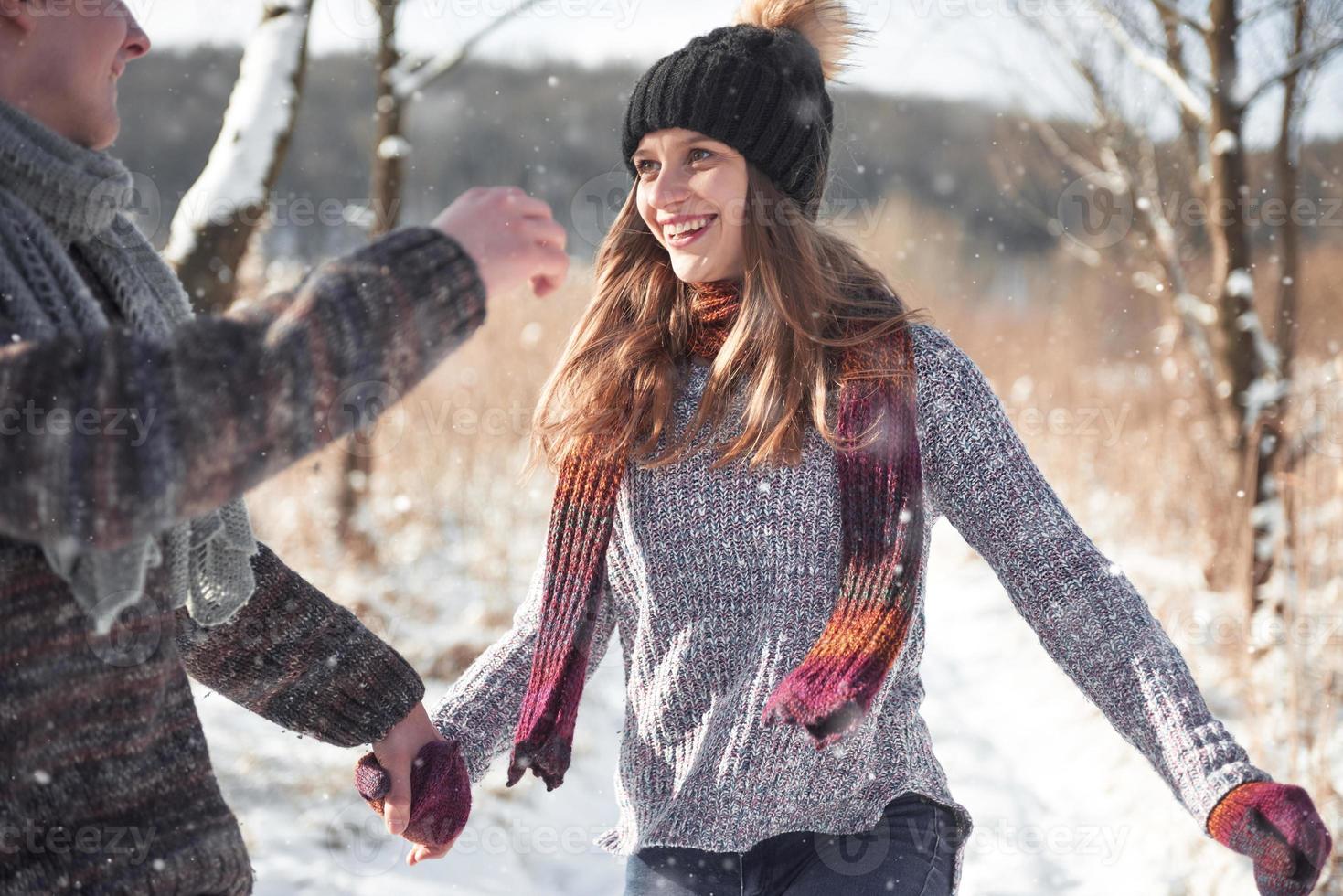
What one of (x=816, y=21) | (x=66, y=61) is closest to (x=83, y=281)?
(x=66, y=61)

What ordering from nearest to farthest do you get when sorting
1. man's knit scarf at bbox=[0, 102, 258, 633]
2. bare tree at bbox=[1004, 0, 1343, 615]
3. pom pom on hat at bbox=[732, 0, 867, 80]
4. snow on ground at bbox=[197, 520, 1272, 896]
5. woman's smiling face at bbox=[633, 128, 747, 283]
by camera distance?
1. man's knit scarf at bbox=[0, 102, 258, 633]
2. woman's smiling face at bbox=[633, 128, 747, 283]
3. pom pom on hat at bbox=[732, 0, 867, 80]
4. snow on ground at bbox=[197, 520, 1272, 896]
5. bare tree at bbox=[1004, 0, 1343, 615]

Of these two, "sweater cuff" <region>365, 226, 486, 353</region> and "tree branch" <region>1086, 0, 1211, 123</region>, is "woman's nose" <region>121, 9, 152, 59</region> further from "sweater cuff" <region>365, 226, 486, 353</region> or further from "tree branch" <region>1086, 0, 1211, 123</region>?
"tree branch" <region>1086, 0, 1211, 123</region>

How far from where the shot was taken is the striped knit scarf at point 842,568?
1633mm

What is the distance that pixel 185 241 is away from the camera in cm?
349

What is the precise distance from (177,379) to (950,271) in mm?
20858

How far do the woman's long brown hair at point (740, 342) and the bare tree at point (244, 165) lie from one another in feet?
6.02

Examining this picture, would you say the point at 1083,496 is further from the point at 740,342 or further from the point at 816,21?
the point at 740,342

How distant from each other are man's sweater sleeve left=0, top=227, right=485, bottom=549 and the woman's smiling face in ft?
3.10

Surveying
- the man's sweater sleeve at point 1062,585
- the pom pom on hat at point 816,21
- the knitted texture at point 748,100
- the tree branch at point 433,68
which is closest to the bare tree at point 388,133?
the tree branch at point 433,68

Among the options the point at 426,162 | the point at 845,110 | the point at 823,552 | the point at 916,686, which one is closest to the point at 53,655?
the point at 823,552

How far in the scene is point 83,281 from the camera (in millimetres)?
1222

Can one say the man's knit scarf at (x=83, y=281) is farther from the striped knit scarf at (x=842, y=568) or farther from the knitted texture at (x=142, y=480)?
the striped knit scarf at (x=842, y=568)

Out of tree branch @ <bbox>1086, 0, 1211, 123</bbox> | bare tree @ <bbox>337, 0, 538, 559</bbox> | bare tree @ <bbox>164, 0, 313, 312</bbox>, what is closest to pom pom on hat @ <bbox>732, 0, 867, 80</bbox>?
bare tree @ <bbox>164, 0, 313, 312</bbox>

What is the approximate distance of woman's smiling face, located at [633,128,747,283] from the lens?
1982 millimetres
